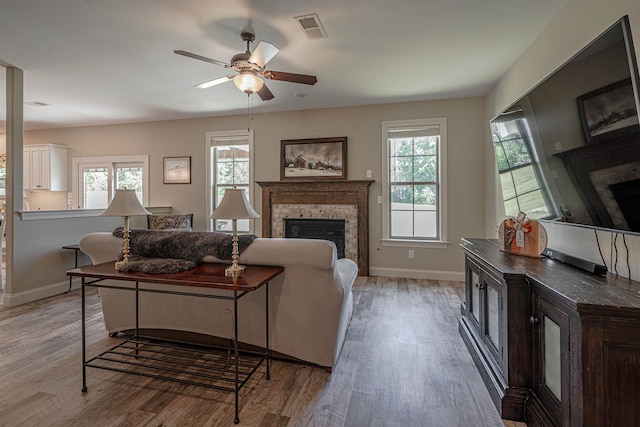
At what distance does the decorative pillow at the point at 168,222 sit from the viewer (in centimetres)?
Result: 503

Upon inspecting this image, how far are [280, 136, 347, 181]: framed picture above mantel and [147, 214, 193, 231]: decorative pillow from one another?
1.86 m

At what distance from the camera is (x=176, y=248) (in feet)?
6.86

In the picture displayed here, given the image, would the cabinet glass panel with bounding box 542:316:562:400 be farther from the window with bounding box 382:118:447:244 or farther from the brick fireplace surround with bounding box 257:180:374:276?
the brick fireplace surround with bounding box 257:180:374:276

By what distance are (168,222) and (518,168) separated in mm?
4894

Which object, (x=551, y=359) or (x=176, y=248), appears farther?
(x=176, y=248)

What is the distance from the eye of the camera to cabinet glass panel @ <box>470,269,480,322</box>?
229cm

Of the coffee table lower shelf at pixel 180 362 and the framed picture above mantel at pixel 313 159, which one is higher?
the framed picture above mantel at pixel 313 159

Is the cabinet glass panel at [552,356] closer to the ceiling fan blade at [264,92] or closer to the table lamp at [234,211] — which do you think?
the table lamp at [234,211]

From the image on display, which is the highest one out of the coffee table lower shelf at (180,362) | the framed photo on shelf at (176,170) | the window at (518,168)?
the framed photo on shelf at (176,170)

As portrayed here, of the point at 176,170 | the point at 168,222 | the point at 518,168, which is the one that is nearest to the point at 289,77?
the point at 518,168

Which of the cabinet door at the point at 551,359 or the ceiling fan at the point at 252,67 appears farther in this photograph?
the ceiling fan at the point at 252,67

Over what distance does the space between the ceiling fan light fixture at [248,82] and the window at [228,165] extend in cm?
251

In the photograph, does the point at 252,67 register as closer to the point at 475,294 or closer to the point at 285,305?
the point at 285,305

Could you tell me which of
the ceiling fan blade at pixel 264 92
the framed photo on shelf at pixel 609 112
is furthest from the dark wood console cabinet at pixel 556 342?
the ceiling fan blade at pixel 264 92
